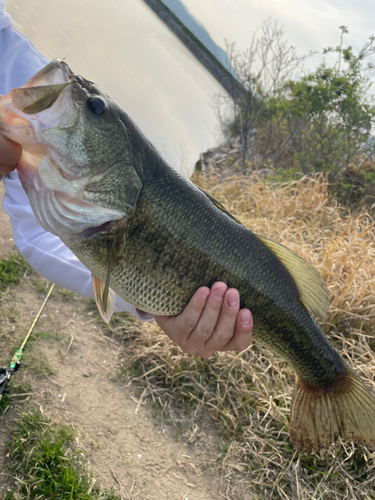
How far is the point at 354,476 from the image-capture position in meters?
2.74

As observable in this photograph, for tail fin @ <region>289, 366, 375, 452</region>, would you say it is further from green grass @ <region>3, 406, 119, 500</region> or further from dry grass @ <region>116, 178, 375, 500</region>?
green grass @ <region>3, 406, 119, 500</region>

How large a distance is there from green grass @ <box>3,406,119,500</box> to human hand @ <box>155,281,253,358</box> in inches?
45.9

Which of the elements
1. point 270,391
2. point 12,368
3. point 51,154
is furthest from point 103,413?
point 51,154

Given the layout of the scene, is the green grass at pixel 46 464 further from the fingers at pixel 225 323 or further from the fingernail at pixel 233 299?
the fingernail at pixel 233 299

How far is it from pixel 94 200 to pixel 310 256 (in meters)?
3.37

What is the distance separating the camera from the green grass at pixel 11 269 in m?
3.63

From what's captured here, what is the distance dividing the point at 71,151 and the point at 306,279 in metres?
1.38

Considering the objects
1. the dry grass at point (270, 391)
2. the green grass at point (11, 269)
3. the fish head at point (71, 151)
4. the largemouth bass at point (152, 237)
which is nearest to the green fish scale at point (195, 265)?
the largemouth bass at point (152, 237)

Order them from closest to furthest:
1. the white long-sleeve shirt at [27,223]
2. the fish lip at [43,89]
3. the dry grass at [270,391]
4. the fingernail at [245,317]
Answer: the fish lip at [43,89]
the fingernail at [245,317]
the white long-sleeve shirt at [27,223]
the dry grass at [270,391]

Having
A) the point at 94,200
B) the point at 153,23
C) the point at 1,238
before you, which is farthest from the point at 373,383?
the point at 153,23

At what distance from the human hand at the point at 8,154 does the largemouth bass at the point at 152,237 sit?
39 millimetres

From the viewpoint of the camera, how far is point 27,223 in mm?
2400

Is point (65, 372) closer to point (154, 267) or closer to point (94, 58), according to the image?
point (154, 267)

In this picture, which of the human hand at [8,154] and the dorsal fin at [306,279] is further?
the dorsal fin at [306,279]
